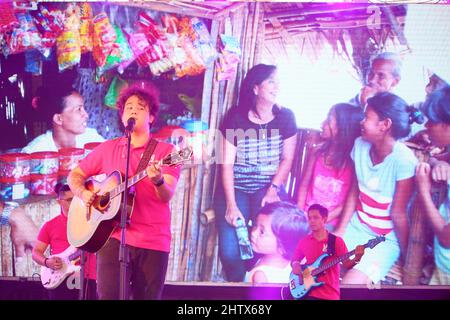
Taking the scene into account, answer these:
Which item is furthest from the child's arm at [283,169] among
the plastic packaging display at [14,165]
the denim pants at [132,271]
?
the plastic packaging display at [14,165]

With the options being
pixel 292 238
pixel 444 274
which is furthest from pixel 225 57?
pixel 444 274

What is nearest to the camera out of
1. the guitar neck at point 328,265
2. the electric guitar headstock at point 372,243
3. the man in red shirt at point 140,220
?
the man in red shirt at point 140,220

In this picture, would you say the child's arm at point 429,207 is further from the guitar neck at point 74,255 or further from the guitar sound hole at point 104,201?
the guitar neck at point 74,255

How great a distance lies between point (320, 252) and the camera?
5457mm

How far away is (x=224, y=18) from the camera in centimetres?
559

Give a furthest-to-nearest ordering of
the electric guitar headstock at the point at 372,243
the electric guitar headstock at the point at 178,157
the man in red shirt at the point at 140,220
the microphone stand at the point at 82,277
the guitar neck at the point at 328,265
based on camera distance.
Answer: the electric guitar headstock at the point at 372,243, the guitar neck at the point at 328,265, the microphone stand at the point at 82,277, the man in red shirt at the point at 140,220, the electric guitar headstock at the point at 178,157

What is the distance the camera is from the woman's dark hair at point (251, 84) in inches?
221

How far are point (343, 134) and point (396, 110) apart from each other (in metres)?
0.42

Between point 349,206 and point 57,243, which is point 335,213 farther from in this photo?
point 57,243

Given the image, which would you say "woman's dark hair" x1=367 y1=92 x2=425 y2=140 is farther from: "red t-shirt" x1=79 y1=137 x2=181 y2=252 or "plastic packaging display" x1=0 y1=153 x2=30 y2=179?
"plastic packaging display" x1=0 y1=153 x2=30 y2=179

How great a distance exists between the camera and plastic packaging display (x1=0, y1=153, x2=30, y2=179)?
18.2ft

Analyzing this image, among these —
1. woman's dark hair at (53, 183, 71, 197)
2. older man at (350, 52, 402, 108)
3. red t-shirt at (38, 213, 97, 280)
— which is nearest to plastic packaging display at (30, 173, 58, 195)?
woman's dark hair at (53, 183, 71, 197)

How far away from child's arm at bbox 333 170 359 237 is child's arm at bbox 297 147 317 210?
0.30 meters

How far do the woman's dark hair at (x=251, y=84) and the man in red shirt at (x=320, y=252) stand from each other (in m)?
0.84
